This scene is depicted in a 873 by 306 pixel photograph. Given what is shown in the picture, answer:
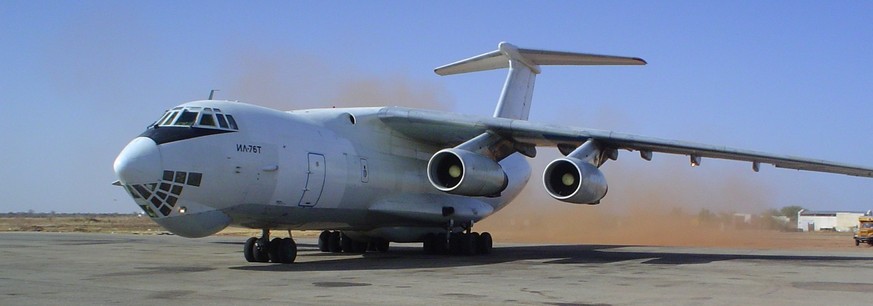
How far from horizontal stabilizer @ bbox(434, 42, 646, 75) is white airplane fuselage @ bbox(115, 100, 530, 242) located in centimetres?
247

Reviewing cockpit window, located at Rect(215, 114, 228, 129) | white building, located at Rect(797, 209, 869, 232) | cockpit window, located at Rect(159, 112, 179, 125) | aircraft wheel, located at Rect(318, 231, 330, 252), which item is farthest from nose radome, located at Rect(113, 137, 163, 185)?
white building, located at Rect(797, 209, 869, 232)

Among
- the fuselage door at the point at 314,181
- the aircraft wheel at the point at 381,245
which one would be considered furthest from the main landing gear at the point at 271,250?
the aircraft wheel at the point at 381,245

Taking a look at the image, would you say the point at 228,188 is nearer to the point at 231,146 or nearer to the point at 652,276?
the point at 231,146

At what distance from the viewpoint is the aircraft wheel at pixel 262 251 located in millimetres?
13102

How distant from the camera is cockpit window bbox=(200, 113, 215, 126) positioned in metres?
12.0

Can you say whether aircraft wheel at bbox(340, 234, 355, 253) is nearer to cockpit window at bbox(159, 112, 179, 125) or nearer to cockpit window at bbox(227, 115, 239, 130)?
cockpit window at bbox(227, 115, 239, 130)

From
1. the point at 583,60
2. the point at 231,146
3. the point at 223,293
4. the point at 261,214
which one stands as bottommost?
the point at 223,293

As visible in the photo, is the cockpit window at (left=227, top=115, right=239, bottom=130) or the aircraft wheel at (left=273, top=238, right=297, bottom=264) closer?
the cockpit window at (left=227, top=115, right=239, bottom=130)

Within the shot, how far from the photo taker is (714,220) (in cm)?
2588

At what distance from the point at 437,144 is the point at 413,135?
0.88 meters

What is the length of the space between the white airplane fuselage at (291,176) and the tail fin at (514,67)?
93.6 inches

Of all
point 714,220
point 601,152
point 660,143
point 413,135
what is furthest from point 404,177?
point 714,220

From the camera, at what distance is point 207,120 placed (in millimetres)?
12109

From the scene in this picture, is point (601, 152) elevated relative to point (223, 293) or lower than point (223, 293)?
elevated
